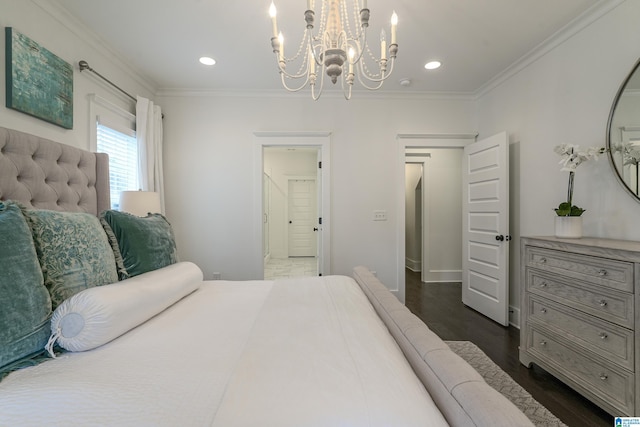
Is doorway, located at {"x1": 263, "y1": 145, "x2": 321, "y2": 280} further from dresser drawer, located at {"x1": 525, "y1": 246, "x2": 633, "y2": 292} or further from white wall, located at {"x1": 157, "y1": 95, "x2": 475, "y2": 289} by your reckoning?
dresser drawer, located at {"x1": 525, "y1": 246, "x2": 633, "y2": 292}

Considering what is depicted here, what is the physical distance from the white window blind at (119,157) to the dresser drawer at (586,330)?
3707mm

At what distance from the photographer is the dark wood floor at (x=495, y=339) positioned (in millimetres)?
1558

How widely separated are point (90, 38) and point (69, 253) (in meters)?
2.22

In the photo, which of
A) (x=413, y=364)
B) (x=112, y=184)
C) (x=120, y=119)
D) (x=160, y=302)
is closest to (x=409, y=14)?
(x=413, y=364)

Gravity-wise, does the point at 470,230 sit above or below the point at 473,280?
above

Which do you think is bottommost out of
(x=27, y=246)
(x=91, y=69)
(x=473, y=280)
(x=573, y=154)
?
(x=473, y=280)

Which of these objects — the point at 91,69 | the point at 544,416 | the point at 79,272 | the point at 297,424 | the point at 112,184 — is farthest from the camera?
the point at 112,184

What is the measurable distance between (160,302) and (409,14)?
8.30 ft

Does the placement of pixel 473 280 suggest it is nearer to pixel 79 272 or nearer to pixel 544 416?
pixel 544 416

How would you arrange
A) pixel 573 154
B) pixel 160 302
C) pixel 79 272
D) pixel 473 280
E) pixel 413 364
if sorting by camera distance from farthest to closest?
1. pixel 473 280
2. pixel 573 154
3. pixel 160 302
4. pixel 79 272
5. pixel 413 364

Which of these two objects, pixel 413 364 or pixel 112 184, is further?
pixel 112 184

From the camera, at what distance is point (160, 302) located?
4.09ft

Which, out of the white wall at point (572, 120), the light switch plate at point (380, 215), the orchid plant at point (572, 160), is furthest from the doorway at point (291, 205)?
the orchid plant at point (572, 160)

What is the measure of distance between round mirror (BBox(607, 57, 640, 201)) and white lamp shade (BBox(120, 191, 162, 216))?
3620mm
